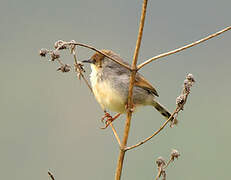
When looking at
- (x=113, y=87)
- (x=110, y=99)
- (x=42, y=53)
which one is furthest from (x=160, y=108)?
(x=42, y=53)

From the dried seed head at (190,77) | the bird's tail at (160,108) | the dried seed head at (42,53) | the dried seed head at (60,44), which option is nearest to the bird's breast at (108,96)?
the bird's tail at (160,108)

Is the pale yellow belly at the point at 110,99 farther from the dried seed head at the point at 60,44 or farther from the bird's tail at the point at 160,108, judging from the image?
the dried seed head at the point at 60,44

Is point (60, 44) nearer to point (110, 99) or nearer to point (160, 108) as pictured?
point (110, 99)

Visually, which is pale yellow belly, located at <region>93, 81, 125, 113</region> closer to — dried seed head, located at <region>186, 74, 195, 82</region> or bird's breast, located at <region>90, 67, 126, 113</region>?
bird's breast, located at <region>90, 67, 126, 113</region>

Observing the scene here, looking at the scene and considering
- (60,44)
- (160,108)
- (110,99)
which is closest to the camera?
(60,44)

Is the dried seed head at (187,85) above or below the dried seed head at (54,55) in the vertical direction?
below

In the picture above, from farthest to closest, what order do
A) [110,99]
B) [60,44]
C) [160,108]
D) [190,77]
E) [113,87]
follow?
[160,108] → [113,87] → [110,99] → [60,44] → [190,77]

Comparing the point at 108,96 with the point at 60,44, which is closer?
the point at 60,44

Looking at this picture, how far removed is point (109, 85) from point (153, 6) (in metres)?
40.4

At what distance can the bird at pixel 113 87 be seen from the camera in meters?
5.96

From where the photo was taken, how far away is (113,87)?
6.09 meters

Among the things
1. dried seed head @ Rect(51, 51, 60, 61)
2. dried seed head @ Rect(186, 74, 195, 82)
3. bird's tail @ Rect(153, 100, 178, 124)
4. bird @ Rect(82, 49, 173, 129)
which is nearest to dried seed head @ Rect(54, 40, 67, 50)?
dried seed head @ Rect(51, 51, 60, 61)

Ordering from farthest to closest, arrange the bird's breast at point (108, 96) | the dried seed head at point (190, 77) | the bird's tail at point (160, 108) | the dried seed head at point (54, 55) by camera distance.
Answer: the bird's tail at point (160, 108), the bird's breast at point (108, 96), the dried seed head at point (54, 55), the dried seed head at point (190, 77)

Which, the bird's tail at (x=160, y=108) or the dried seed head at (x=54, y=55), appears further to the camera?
the bird's tail at (x=160, y=108)
